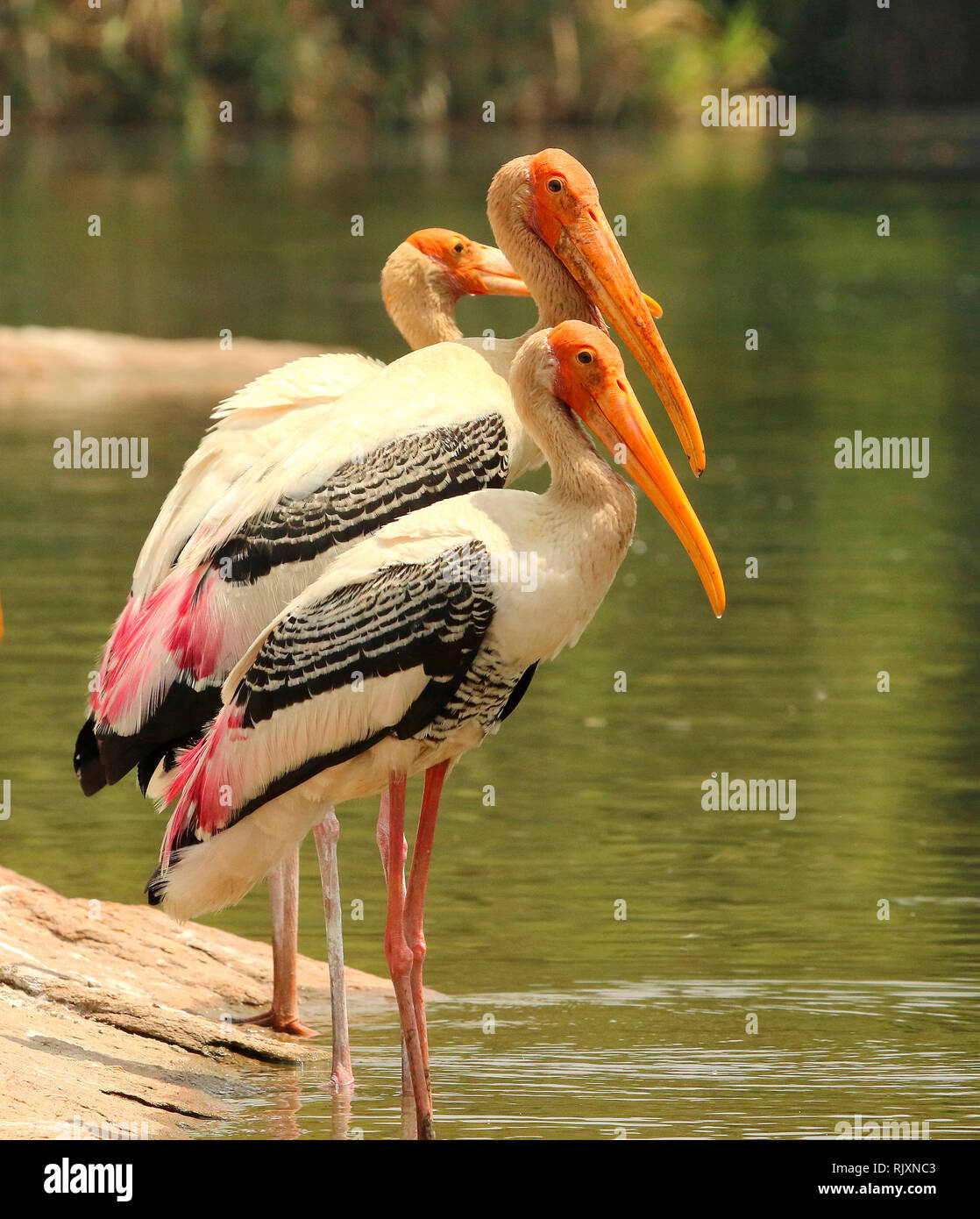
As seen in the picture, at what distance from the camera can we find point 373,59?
53.5 m

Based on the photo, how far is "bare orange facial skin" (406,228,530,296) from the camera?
762cm

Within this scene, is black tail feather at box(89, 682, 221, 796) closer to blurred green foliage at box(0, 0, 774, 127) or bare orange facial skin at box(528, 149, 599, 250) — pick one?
bare orange facial skin at box(528, 149, 599, 250)

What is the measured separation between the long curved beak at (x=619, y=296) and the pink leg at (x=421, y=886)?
1200 millimetres

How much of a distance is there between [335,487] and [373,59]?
158 feet

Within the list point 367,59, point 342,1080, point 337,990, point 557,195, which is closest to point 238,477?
point 557,195

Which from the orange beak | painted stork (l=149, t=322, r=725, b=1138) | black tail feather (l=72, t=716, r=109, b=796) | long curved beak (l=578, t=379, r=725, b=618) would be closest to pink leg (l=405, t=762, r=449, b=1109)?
painted stork (l=149, t=322, r=725, b=1138)

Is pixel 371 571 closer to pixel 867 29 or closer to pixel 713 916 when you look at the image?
pixel 713 916

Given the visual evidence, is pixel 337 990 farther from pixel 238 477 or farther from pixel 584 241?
pixel 584 241

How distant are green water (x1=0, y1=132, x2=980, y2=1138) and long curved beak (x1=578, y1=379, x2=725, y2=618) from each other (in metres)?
1.24

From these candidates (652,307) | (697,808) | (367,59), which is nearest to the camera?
(652,307)

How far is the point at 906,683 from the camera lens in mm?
11008

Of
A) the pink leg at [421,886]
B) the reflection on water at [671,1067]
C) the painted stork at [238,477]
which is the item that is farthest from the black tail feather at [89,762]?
the pink leg at [421,886]
